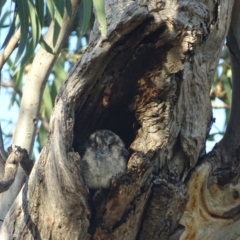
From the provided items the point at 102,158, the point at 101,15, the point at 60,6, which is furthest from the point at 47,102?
the point at 101,15

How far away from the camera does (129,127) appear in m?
1.81

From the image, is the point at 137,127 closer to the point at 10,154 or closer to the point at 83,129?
the point at 83,129

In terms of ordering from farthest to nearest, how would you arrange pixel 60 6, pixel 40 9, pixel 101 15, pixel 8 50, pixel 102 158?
pixel 8 50 < pixel 40 9 < pixel 60 6 < pixel 102 158 < pixel 101 15

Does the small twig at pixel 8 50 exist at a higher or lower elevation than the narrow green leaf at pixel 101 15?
higher

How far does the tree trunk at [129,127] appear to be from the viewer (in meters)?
1.57

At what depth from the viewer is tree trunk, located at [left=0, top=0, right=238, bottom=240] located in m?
1.57

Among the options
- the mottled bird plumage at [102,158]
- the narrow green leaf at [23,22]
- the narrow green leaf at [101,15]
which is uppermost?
the narrow green leaf at [23,22]

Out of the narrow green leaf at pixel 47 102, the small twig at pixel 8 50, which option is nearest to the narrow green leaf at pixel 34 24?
the small twig at pixel 8 50

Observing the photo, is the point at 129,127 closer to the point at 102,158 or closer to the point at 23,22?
the point at 102,158

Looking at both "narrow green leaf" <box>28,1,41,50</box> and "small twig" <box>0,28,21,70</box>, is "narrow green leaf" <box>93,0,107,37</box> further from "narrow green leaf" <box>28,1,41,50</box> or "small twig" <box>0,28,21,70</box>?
"small twig" <box>0,28,21,70</box>

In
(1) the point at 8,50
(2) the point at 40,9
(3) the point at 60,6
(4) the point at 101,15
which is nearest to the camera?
(4) the point at 101,15

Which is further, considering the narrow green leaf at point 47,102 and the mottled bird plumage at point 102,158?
Answer: the narrow green leaf at point 47,102

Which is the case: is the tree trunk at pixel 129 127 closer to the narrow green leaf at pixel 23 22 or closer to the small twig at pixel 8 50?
the narrow green leaf at pixel 23 22

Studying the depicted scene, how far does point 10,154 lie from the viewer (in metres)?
1.72
